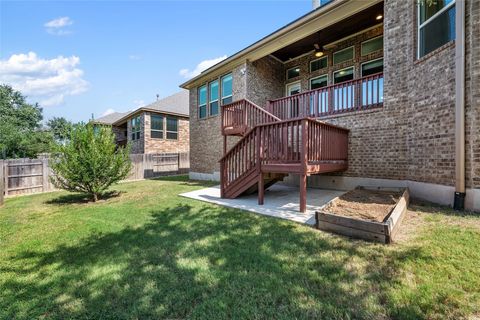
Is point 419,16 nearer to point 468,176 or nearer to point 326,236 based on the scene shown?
point 468,176

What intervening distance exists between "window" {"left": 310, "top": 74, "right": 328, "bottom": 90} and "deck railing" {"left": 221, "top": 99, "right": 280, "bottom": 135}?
13.6 ft

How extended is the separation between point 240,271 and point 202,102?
1167 cm

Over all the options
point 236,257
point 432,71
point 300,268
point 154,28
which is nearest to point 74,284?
point 236,257

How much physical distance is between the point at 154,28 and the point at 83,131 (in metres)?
5.97

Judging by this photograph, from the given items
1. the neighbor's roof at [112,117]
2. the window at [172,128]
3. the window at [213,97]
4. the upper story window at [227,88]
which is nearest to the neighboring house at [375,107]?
the upper story window at [227,88]

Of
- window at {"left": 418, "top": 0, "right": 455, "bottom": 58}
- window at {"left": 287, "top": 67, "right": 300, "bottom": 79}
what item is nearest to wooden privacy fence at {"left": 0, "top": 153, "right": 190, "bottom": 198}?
window at {"left": 287, "top": 67, "right": 300, "bottom": 79}

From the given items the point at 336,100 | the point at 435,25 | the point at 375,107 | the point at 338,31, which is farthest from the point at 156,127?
the point at 435,25

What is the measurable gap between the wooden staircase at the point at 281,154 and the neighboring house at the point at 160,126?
13691 mm

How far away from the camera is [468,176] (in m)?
4.43

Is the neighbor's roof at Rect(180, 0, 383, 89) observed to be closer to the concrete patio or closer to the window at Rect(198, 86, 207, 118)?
the window at Rect(198, 86, 207, 118)

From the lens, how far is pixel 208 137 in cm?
1248

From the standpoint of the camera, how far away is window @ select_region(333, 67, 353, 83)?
948cm

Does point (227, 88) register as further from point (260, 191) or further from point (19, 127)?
point (19, 127)

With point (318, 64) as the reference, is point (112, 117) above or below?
above
